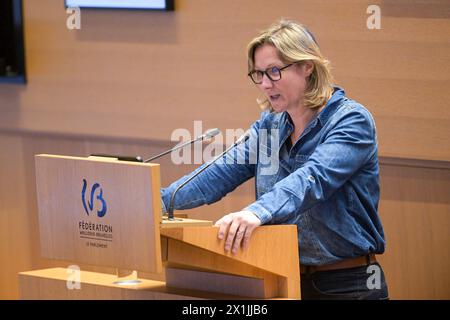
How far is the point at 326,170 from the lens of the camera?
8.44ft

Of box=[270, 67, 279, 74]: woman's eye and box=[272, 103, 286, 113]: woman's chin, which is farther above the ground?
box=[270, 67, 279, 74]: woman's eye

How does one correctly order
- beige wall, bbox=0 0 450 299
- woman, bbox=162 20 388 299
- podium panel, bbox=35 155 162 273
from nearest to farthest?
podium panel, bbox=35 155 162 273, woman, bbox=162 20 388 299, beige wall, bbox=0 0 450 299

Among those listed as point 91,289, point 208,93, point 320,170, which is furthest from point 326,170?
point 208,93

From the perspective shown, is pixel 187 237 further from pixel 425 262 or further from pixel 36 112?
pixel 36 112

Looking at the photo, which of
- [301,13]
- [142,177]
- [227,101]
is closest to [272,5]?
[301,13]

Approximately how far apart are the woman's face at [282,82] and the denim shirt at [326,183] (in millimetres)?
92

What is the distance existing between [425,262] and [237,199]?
1.00 metres

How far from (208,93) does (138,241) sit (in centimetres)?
218

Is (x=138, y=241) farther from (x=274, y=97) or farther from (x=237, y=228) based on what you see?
(x=274, y=97)

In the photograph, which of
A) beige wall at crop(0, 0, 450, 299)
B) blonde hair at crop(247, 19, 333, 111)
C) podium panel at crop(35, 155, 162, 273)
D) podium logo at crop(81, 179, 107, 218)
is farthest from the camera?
beige wall at crop(0, 0, 450, 299)

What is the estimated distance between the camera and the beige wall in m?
3.77

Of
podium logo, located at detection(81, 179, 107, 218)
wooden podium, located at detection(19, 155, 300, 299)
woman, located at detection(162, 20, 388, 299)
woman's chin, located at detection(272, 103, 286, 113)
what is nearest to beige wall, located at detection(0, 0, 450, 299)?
woman, located at detection(162, 20, 388, 299)

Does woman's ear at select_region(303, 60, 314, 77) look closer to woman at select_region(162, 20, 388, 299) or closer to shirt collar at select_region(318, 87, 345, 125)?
woman at select_region(162, 20, 388, 299)

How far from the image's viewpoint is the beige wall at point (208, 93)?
12.4 feet
